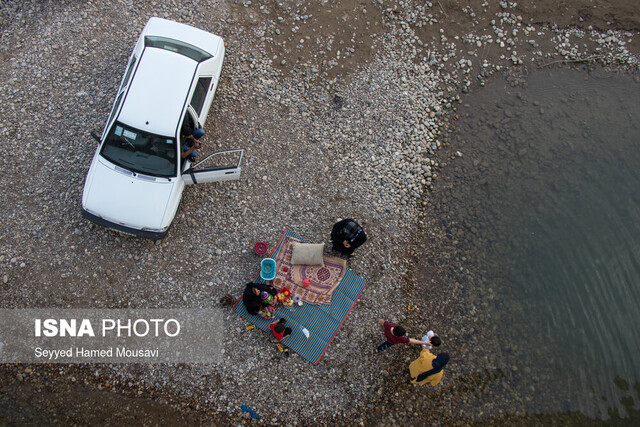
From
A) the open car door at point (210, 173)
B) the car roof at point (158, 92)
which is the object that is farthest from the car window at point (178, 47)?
the open car door at point (210, 173)

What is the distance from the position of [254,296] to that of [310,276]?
1.63 m

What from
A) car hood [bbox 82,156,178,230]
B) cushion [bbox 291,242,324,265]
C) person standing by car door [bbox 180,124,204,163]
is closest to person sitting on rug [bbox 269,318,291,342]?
cushion [bbox 291,242,324,265]

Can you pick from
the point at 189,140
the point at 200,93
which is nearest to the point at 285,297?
the point at 189,140

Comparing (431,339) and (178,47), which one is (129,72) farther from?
(431,339)

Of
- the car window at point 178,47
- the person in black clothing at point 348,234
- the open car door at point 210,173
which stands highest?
the car window at point 178,47

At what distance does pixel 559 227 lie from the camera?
35.3 feet

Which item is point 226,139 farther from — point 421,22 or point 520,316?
point 520,316

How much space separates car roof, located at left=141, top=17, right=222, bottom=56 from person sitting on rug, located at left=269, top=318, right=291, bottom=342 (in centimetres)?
675

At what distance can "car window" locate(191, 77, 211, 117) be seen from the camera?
895cm

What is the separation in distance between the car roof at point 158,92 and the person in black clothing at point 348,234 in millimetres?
4246

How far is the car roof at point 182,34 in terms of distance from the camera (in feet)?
30.6

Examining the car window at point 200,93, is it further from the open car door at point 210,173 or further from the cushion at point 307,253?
the cushion at point 307,253

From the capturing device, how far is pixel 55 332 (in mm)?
8406

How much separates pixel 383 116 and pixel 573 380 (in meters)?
8.51
